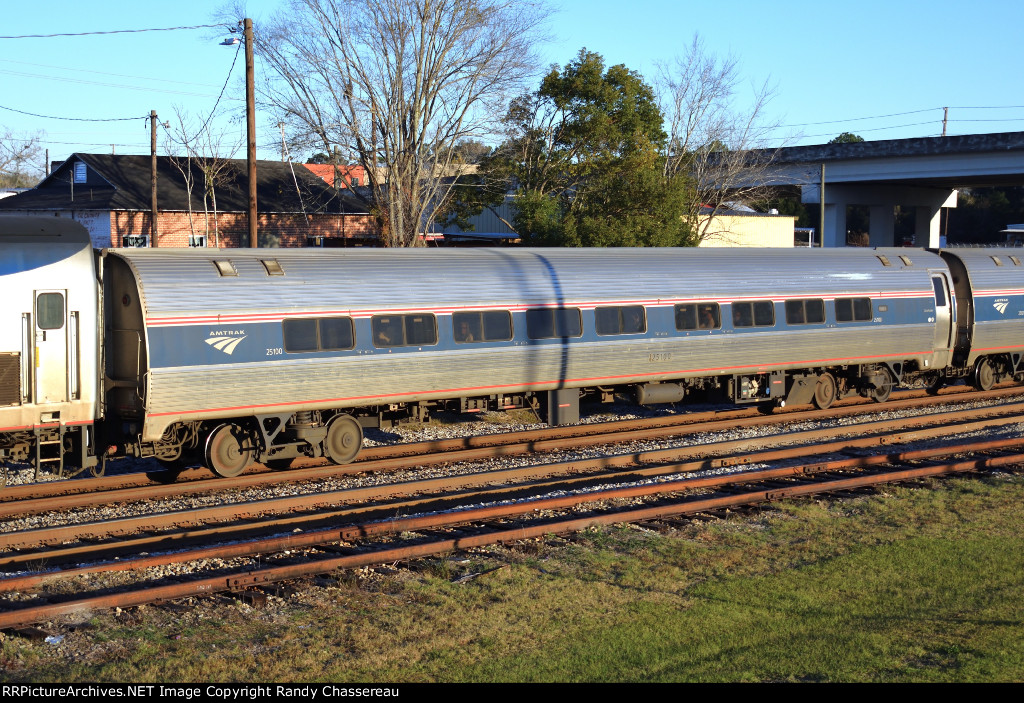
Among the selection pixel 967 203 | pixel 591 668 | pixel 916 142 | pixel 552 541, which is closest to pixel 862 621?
pixel 591 668

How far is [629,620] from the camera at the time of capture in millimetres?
9062

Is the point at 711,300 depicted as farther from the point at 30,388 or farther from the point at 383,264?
the point at 30,388

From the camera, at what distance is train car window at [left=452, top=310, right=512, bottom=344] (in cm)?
1745

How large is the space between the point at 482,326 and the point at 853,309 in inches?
374

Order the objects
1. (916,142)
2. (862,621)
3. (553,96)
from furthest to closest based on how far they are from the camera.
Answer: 1. (916,142)
2. (553,96)
3. (862,621)

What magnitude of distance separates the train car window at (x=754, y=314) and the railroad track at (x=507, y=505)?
2.83m

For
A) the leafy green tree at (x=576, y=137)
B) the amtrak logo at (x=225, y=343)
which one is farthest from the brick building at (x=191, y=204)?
the amtrak logo at (x=225, y=343)

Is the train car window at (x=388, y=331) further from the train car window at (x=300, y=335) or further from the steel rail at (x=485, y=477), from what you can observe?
the steel rail at (x=485, y=477)

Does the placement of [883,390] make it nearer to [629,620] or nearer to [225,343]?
[225,343]

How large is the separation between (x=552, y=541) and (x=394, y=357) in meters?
5.68

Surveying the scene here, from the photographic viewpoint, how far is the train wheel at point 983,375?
26.0m

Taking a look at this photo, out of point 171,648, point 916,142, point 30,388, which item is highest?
point 916,142

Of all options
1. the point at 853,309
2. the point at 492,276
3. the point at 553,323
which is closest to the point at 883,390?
the point at 853,309

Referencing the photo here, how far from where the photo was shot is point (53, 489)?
14555mm
